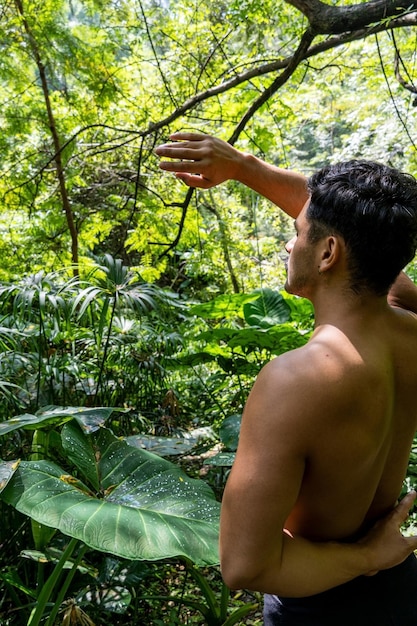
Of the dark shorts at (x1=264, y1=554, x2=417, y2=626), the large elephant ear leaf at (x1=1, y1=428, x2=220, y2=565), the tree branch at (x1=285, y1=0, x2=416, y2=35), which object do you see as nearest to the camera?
the dark shorts at (x1=264, y1=554, x2=417, y2=626)

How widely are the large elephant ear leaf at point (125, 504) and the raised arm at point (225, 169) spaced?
79 cm

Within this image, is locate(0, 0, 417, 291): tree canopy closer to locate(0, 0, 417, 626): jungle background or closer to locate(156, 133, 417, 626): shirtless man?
locate(0, 0, 417, 626): jungle background

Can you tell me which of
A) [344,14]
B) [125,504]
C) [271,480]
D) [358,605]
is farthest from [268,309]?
[271,480]

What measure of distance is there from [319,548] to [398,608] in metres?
0.23

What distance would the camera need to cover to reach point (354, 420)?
2.30 ft

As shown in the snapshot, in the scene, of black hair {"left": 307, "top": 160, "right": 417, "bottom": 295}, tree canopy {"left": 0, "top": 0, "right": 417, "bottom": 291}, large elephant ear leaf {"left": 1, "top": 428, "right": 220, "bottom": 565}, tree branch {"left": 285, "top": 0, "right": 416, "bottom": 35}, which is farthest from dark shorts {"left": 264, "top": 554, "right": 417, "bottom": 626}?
tree canopy {"left": 0, "top": 0, "right": 417, "bottom": 291}

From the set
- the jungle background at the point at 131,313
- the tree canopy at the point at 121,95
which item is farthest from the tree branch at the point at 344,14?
the tree canopy at the point at 121,95

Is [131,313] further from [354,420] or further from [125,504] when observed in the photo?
[354,420]

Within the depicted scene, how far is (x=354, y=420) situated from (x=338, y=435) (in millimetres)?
32

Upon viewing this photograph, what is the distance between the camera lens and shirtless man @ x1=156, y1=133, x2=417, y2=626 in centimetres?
66

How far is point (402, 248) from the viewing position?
29.0 inches

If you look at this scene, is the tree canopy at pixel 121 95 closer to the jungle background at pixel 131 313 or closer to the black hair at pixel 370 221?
the jungle background at pixel 131 313

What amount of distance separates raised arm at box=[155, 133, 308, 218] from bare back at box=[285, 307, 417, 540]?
0.50 m

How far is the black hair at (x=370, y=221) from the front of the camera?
0.72 meters
